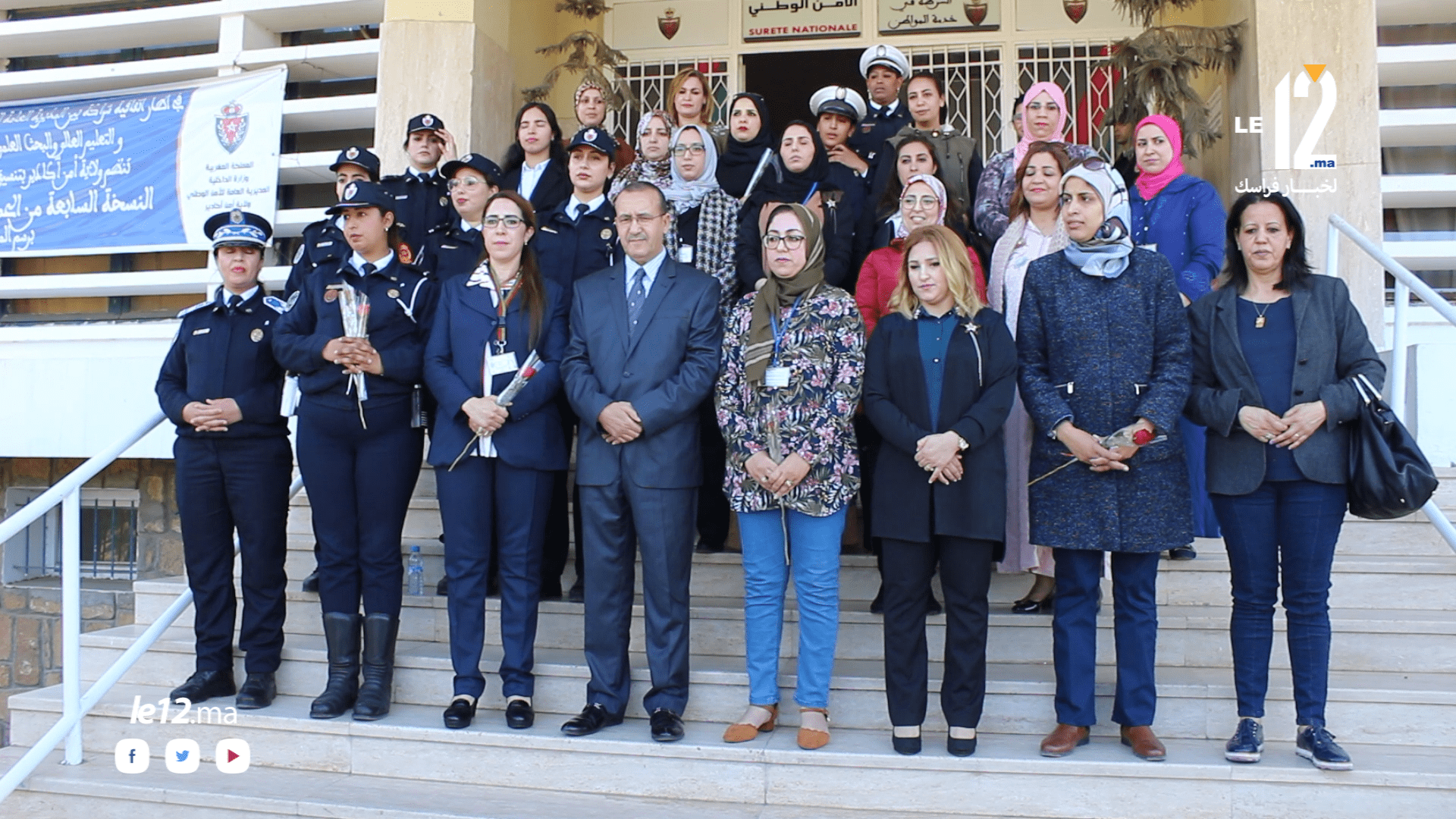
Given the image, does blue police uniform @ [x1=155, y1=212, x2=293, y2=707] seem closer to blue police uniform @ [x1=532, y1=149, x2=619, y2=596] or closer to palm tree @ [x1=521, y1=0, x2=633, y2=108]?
blue police uniform @ [x1=532, y1=149, x2=619, y2=596]

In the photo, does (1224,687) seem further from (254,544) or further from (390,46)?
(390,46)

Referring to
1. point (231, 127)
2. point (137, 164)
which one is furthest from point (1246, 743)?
point (137, 164)

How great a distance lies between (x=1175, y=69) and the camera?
6.27 meters

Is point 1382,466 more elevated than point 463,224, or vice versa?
point 463,224

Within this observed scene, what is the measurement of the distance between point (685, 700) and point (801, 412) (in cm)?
106

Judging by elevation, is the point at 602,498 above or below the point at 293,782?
above

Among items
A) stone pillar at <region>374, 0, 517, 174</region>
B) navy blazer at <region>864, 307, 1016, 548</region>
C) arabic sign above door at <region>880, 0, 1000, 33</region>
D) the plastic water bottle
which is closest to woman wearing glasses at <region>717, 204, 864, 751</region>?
navy blazer at <region>864, 307, 1016, 548</region>

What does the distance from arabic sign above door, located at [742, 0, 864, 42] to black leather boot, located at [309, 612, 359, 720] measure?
5.50 metres

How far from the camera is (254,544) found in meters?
4.20

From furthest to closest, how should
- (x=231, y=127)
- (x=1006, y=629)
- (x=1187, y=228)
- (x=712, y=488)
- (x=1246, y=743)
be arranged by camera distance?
1. (x=231, y=127)
2. (x=712, y=488)
3. (x=1187, y=228)
4. (x=1006, y=629)
5. (x=1246, y=743)

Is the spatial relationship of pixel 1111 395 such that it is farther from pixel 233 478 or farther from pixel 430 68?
pixel 430 68

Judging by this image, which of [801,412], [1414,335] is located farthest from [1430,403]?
[801,412]

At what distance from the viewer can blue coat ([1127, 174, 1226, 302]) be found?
14.7 ft

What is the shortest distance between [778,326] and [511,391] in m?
0.94
